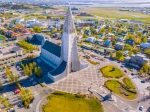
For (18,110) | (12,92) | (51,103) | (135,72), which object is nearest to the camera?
(18,110)

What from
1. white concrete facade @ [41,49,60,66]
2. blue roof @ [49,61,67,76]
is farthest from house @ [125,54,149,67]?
white concrete facade @ [41,49,60,66]

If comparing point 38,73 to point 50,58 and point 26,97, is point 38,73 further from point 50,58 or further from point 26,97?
point 26,97

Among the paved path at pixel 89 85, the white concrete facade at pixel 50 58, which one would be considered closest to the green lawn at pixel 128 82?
the paved path at pixel 89 85

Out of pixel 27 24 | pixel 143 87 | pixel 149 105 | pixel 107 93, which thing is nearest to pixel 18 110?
pixel 107 93

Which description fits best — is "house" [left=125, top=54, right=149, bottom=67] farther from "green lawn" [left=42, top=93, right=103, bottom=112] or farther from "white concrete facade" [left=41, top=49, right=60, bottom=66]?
"white concrete facade" [left=41, top=49, right=60, bottom=66]

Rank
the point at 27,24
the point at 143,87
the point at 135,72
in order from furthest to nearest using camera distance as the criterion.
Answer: the point at 27,24 → the point at 135,72 → the point at 143,87

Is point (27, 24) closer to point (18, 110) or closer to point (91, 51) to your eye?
point (91, 51)

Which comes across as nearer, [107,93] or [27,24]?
[107,93]
